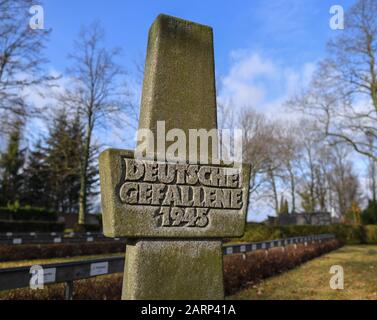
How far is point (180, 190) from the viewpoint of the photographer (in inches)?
126

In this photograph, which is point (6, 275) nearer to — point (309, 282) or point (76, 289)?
point (76, 289)

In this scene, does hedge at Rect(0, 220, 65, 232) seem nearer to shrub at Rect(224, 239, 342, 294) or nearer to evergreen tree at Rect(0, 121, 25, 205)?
evergreen tree at Rect(0, 121, 25, 205)

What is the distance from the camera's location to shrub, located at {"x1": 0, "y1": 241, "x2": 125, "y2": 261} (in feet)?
37.8

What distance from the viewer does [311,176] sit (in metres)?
42.7

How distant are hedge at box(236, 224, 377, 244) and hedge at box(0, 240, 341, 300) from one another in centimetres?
845

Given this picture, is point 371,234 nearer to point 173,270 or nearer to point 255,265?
point 255,265

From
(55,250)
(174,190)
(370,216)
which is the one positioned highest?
Answer: (174,190)

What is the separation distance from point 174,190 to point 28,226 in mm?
25088

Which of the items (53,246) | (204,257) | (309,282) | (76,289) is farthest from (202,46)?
(53,246)

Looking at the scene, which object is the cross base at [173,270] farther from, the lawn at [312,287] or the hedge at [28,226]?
the hedge at [28,226]

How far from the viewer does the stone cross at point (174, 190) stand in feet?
9.80

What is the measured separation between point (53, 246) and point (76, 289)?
8.41 metres

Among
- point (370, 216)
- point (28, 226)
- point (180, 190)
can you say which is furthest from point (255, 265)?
point (370, 216)

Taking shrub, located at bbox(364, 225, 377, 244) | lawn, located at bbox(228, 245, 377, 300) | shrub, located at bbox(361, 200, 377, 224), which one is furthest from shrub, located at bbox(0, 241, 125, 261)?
shrub, located at bbox(361, 200, 377, 224)
